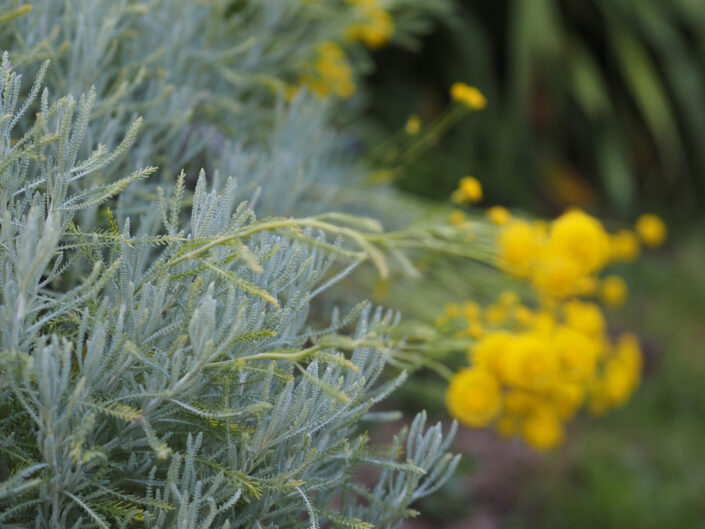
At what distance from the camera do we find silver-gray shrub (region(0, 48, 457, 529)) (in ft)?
1.92

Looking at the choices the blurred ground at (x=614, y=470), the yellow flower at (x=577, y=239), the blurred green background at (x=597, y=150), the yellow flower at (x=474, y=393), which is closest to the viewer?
the yellow flower at (x=577, y=239)

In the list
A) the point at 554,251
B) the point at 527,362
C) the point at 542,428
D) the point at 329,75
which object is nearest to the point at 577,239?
the point at 554,251

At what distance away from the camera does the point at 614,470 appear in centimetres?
223

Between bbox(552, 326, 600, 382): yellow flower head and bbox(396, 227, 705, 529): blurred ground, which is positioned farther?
bbox(396, 227, 705, 529): blurred ground

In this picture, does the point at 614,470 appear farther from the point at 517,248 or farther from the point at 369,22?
the point at 369,22

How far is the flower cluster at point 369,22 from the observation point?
1.49 m

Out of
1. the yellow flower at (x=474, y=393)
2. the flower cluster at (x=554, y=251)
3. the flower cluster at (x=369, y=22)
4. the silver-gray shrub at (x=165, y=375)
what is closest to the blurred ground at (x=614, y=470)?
the yellow flower at (x=474, y=393)

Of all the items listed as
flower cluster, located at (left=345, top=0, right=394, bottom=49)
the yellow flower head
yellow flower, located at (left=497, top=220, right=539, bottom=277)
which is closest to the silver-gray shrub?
yellow flower, located at (left=497, top=220, right=539, bottom=277)

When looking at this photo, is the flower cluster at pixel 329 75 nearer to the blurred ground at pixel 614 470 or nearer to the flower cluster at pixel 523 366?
the flower cluster at pixel 523 366

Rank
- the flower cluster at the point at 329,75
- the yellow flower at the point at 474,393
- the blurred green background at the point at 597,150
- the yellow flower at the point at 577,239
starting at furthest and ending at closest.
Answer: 1. the blurred green background at the point at 597,150
2. the flower cluster at the point at 329,75
3. the yellow flower at the point at 474,393
4. the yellow flower at the point at 577,239

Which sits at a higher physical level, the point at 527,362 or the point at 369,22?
the point at 369,22

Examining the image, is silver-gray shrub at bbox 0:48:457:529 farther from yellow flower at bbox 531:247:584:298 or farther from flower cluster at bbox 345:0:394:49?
flower cluster at bbox 345:0:394:49

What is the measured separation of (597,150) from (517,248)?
9.70 feet

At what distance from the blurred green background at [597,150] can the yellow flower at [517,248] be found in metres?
1.25
